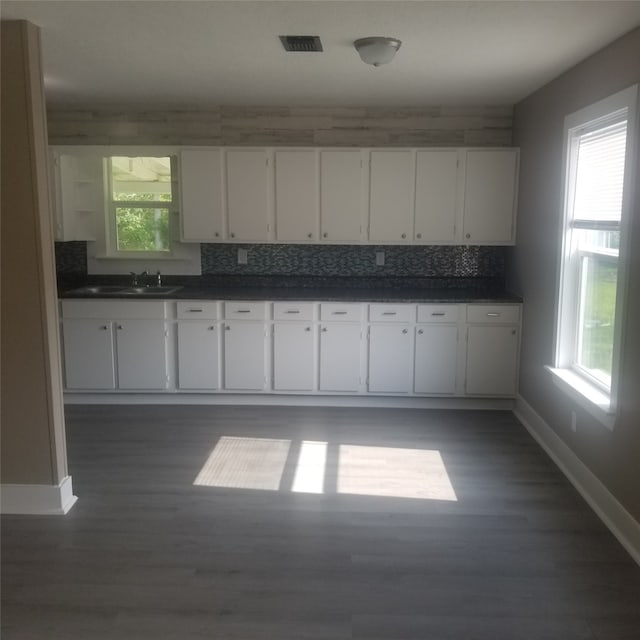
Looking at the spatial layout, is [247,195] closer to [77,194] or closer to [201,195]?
[201,195]

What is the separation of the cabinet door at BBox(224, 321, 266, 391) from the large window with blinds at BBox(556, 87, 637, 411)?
219cm

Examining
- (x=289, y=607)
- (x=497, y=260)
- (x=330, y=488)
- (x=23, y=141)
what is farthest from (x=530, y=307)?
(x=23, y=141)

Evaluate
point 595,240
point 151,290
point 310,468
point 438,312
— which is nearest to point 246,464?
point 310,468

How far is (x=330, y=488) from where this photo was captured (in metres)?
3.57

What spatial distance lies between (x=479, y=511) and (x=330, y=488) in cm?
81

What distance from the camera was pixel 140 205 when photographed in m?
5.41

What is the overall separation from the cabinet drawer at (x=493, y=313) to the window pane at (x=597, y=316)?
0.98 m

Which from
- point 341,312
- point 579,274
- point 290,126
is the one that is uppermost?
point 290,126

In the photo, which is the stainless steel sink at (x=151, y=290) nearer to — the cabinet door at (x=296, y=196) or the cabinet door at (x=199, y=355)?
the cabinet door at (x=199, y=355)

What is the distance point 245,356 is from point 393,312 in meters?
1.20

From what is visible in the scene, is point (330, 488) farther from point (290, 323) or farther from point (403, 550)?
point (290, 323)

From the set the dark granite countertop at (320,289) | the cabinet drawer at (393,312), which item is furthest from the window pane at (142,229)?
the cabinet drawer at (393,312)

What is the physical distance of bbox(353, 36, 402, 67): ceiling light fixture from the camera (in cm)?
316

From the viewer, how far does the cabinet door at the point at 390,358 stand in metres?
4.95
